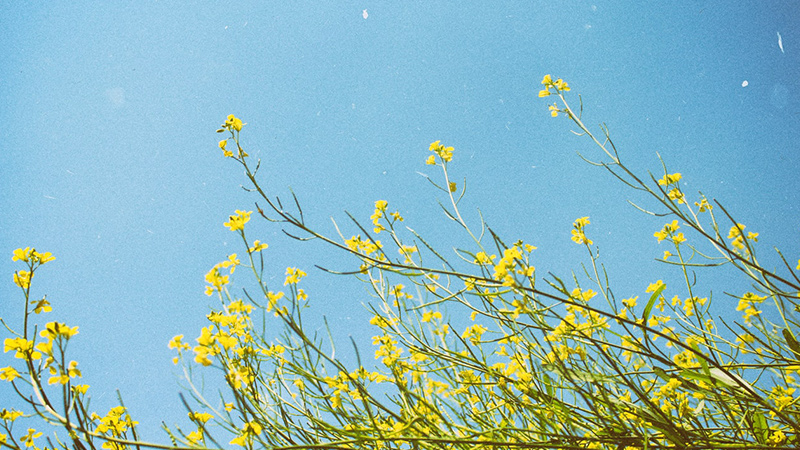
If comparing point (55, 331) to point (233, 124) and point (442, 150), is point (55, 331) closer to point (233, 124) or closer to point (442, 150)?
point (233, 124)

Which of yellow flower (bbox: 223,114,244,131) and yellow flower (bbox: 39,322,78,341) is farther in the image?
yellow flower (bbox: 223,114,244,131)

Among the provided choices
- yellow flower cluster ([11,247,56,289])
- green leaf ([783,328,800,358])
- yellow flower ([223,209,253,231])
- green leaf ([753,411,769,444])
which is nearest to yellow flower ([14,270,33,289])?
yellow flower cluster ([11,247,56,289])

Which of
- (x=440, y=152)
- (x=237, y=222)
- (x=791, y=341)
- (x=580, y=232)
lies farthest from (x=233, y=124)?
(x=791, y=341)

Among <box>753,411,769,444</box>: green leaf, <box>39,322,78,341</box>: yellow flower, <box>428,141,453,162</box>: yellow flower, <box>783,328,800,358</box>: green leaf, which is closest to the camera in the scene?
<box>39,322,78,341</box>: yellow flower

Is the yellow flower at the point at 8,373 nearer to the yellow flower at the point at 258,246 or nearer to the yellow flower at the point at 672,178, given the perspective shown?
the yellow flower at the point at 258,246

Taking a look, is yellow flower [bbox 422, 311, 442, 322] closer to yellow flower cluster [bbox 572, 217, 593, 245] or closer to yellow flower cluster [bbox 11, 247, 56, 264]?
yellow flower cluster [bbox 572, 217, 593, 245]

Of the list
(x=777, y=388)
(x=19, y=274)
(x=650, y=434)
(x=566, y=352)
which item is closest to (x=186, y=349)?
(x=19, y=274)

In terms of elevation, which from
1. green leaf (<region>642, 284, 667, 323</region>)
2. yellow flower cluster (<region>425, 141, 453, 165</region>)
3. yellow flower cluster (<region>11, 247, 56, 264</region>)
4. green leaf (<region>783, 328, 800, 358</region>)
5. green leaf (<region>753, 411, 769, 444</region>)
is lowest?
green leaf (<region>753, 411, 769, 444</region>)

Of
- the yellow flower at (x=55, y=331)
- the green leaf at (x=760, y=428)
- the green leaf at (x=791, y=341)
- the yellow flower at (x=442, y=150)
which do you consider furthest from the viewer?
the yellow flower at (x=442, y=150)

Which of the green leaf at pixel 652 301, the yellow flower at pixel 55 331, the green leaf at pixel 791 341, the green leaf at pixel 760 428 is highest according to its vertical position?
the yellow flower at pixel 55 331

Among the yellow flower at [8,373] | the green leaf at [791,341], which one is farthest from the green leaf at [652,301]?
the yellow flower at [8,373]

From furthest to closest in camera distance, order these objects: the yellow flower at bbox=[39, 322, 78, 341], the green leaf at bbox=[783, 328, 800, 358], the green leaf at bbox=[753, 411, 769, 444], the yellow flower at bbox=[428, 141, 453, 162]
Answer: the yellow flower at bbox=[428, 141, 453, 162] < the green leaf at bbox=[783, 328, 800, 358] < the green leaf at bbox=[753, 411, 769, 444] < the yellow flower at bbox=[39, 322, 78, 341]

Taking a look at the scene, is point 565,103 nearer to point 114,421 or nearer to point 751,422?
point 751,422

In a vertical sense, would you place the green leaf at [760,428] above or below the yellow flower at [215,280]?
below
